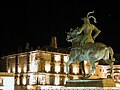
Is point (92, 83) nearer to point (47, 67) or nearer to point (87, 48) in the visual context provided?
point (87, 48)

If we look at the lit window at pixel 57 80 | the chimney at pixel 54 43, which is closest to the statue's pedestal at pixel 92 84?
the lit window at pixel 57 80

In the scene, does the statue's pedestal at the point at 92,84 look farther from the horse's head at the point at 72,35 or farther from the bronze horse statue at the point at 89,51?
the horse's head at the point at 72,35

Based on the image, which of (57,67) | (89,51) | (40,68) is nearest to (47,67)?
(40,68)

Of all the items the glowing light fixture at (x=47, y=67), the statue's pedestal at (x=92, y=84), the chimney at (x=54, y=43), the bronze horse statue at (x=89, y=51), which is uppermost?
the chimney at (x=54, y=43)

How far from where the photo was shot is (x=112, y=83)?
66.6ft

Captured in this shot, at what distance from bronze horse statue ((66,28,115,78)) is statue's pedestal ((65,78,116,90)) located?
87 cm

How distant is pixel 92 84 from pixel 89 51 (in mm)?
2007

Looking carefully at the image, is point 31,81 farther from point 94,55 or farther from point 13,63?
point 94,55

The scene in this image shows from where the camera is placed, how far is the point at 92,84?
65.3 ft

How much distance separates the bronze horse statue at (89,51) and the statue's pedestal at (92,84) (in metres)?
0.87

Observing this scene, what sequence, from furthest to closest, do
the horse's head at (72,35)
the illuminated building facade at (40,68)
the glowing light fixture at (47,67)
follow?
the glowing light fixture at (47,67)
the illuminated building facade at (40,68)
the horse's head at (72,35)

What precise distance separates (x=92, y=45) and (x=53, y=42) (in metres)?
49.8

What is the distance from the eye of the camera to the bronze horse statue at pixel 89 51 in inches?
800

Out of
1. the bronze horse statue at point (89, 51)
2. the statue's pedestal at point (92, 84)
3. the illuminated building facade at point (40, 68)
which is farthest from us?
the illuminated building facade at point (40, 68)
